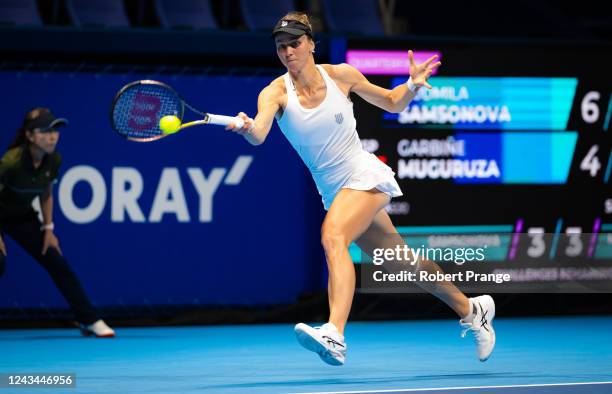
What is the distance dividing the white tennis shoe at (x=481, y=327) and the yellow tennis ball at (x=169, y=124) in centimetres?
191

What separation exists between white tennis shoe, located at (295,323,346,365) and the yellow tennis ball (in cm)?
110

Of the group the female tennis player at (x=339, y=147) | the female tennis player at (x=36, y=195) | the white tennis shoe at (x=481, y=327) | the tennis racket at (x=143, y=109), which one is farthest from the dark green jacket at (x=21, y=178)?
the white tennis shoe at (x=481, y=327)

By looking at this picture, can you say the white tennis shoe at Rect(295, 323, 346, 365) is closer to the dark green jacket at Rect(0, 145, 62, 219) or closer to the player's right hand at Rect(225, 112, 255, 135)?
the player's right hand at Rect(225, 112, 255, 135)

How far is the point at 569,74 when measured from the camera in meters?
10.1

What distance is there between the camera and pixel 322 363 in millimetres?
6820

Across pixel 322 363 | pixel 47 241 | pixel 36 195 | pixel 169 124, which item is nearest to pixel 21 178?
pixel 36 195

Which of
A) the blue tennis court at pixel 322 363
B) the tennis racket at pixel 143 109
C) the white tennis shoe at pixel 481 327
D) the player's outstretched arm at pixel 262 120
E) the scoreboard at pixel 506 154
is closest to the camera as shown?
the player's outstretched arm at pixel 262 120

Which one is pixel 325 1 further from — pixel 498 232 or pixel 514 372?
pixel 514 372

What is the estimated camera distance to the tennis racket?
5992 millimetres

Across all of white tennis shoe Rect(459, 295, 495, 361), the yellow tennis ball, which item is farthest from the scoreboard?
the yellow tennis ball

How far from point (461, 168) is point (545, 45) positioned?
4.31 feet

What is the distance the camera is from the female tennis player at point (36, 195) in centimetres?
837

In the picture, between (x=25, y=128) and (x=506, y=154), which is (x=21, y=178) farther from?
(x=506, y=154)

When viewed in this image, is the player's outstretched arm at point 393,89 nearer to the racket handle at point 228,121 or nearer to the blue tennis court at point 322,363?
the racket handle at point 228,121
